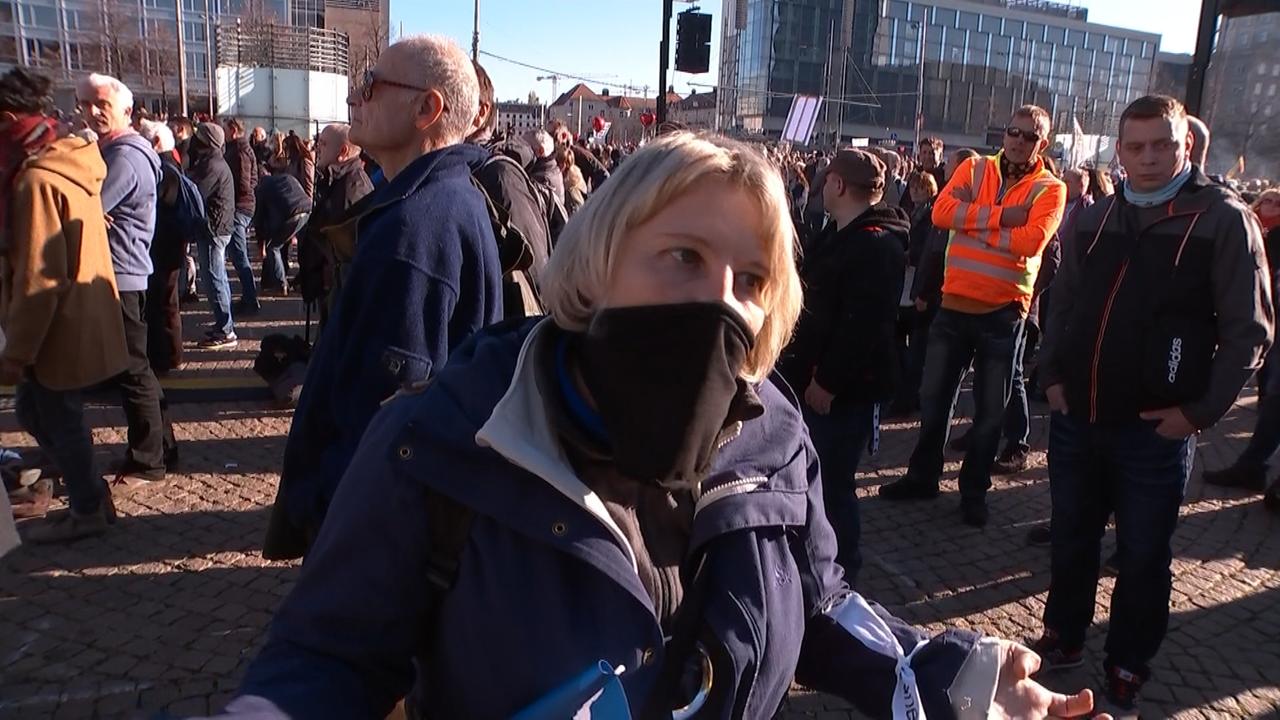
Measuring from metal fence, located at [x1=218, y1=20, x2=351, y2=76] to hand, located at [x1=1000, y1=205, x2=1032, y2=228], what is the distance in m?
31.1

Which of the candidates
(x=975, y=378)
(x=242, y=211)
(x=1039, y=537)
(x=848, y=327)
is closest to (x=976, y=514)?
(x=1039, y=537)

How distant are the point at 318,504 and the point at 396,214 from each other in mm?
768

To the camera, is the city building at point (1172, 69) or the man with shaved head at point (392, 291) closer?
the man with shaved head at point (392, 291)

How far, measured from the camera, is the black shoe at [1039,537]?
4.90m

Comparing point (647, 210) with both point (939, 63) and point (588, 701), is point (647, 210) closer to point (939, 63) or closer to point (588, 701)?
point (588, 701)

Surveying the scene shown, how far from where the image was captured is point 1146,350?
3.18 metres

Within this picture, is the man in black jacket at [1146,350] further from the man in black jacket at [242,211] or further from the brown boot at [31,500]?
the man in black jacket at [242,211]

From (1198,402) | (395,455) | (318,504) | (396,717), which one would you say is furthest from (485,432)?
(1198,402)

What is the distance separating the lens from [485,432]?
1.21 m

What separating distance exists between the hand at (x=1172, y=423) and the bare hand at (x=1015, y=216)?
1.81 metres

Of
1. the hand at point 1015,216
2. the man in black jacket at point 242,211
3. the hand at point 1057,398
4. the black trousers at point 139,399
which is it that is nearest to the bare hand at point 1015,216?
the hand at point 1015,216

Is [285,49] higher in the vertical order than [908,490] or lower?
higher

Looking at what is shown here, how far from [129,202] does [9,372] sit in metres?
1.47

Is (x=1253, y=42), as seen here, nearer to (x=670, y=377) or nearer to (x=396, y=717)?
(x=670, y=377)
